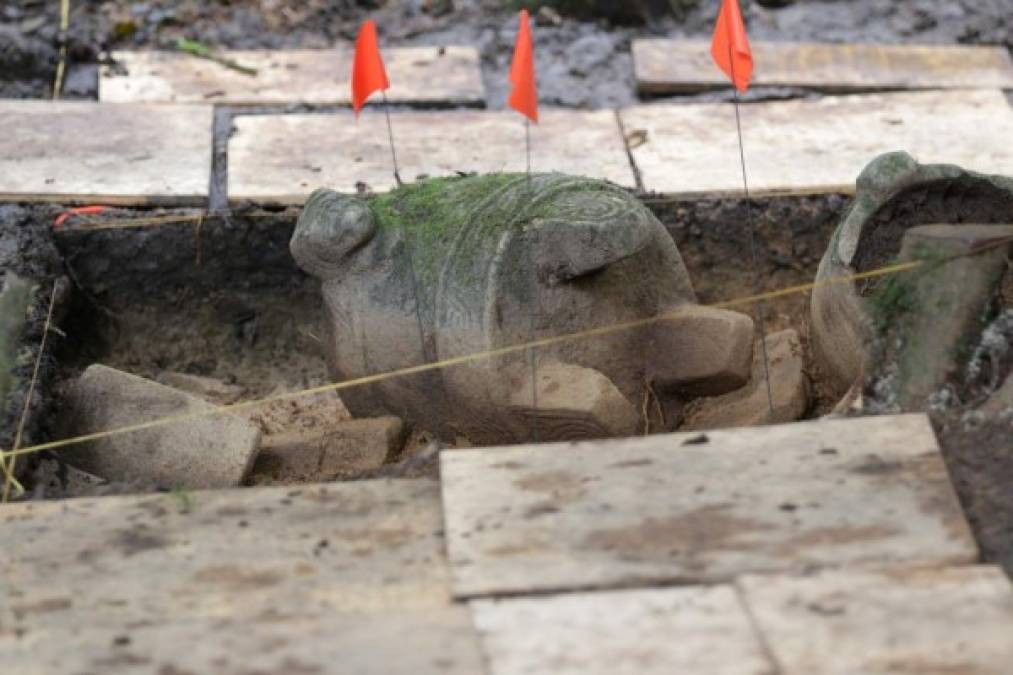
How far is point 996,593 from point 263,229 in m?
2.83

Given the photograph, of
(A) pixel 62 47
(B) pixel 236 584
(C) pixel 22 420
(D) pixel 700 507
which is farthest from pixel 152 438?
(A) pixel 62 47

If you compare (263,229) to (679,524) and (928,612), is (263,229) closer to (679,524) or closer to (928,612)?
(679,524)

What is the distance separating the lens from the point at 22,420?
408 cm

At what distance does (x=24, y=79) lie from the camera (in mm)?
6395

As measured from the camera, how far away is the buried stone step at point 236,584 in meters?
2.86

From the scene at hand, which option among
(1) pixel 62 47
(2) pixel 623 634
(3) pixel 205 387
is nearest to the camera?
(2) pixel 623 634

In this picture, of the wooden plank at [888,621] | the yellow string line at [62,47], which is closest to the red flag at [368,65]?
the wooden plank at [888,621]

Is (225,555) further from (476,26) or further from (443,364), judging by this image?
(476,26)

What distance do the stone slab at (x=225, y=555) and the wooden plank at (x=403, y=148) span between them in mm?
2108

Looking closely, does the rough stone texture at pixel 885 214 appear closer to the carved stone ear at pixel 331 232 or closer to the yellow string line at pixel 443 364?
the yellow string line at pixel 443 364

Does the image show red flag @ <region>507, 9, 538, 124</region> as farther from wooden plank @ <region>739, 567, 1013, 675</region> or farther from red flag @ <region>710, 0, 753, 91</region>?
wooden plank @ <region>739, 567, 1013, 675</region>

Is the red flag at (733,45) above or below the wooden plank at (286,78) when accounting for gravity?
above

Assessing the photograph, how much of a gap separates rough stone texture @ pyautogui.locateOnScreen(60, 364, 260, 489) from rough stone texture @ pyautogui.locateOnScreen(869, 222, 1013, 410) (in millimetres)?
1558

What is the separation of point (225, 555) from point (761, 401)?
5.30 feet
